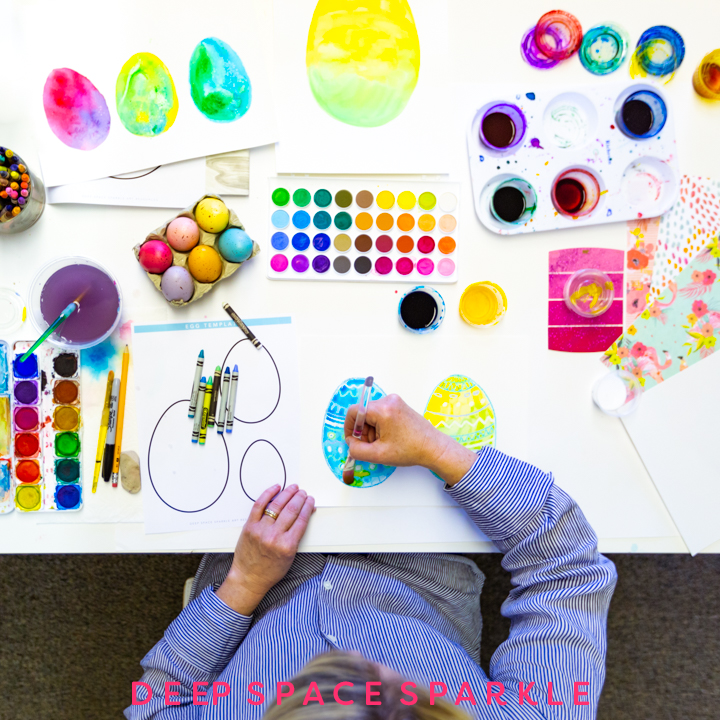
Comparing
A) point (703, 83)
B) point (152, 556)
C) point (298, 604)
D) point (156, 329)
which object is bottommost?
point (152, 556)

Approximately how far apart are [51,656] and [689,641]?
152 cm

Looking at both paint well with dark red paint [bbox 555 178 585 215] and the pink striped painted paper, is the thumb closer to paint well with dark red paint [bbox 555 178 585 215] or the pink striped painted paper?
the pink striped painted paper

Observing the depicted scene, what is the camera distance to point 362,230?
0.79m

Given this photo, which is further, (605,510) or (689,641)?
(689,641)

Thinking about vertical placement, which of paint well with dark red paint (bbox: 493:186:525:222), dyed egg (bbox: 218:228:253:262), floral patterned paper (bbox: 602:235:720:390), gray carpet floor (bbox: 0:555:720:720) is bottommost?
gray carpet floor (bbox: 0:555:720:720)

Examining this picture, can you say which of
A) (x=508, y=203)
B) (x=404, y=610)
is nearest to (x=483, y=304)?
(x=508, y=203)

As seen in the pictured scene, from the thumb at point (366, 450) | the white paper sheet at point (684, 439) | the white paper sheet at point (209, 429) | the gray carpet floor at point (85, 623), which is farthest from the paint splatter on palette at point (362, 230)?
the gray carpet floor at point (85, 623)

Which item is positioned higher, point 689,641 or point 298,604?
point 298,604

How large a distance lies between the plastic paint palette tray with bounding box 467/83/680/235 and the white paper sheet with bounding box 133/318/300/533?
0.39 metres

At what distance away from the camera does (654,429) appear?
0.79 meters

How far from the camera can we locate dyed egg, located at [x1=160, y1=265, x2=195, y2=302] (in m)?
0.74

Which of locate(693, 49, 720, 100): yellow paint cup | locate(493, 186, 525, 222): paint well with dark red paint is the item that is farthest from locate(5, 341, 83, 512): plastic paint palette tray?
locate(693, 49, 720, 100): yellow paint cup

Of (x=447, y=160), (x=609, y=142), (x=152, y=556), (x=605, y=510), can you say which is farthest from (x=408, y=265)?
(x=152, y=556)

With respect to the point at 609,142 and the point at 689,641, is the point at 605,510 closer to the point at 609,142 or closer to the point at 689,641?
the point at 609,142
